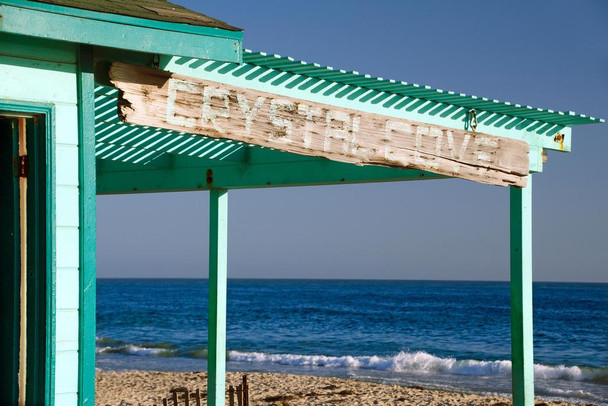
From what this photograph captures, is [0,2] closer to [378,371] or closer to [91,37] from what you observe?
[91,37]

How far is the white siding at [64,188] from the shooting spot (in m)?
3.75

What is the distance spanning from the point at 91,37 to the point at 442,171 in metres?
2.18

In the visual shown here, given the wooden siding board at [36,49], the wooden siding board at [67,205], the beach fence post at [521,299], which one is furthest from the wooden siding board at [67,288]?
the beach fence post at [521,299]

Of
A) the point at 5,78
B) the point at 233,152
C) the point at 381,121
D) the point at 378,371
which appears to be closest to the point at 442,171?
the point at 381,121

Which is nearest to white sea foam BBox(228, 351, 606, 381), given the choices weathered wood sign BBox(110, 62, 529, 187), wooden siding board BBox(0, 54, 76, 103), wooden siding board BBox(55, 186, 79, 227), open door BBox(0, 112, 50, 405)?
weathered wood sign BBox(110, 62, 529, 187)

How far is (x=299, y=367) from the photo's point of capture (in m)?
24.0

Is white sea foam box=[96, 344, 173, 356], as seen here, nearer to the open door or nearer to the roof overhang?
the open door

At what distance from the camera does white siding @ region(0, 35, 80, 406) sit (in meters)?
3.75

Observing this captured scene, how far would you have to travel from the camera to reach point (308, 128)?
438 cm

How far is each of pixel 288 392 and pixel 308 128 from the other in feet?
39.5

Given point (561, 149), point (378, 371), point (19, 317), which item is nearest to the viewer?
point (19, 317)

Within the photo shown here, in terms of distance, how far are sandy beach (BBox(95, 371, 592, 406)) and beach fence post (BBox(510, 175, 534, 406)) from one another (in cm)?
718

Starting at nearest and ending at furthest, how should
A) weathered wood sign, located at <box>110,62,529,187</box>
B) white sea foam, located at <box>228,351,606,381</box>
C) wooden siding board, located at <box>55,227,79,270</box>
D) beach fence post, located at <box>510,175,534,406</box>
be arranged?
wooden siding board, located at <box>55,227,79,270</box> < weathered wood sign, located at <box>110,62,529,187</box> < beach fence post, located at <box>510,175,534,406</box> < white sea foam, located at <box>228,351,606,381</box>

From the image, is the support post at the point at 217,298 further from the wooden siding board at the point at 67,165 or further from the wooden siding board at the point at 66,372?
the wooden siding board at the point at 67,165
